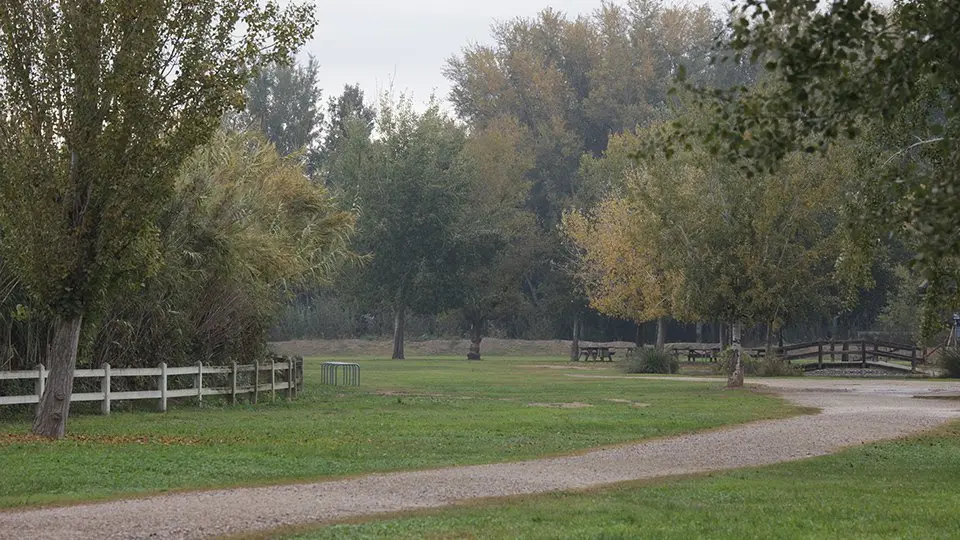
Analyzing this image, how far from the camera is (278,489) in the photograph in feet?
49.6

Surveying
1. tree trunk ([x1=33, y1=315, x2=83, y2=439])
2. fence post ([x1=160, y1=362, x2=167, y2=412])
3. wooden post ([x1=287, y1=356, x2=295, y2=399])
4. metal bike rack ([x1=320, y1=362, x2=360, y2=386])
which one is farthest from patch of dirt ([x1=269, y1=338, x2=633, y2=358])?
tree trunk ([x1=33, y1=315, x2=83, y2=439])

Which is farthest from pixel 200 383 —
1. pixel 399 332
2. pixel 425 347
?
pixel 425 347

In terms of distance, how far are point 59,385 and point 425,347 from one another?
212ft

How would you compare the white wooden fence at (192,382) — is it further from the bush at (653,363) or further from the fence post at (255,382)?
the bush at (653,363)

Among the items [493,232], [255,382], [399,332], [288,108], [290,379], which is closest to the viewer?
[255,382]

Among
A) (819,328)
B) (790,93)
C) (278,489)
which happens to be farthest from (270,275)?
(819,328)

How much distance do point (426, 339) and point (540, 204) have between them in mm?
12077

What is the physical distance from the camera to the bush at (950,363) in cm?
4872

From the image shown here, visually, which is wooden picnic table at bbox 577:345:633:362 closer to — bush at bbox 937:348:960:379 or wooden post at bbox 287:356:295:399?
bush at bbox 937:348:960:379

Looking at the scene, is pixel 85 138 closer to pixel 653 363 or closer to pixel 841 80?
pixel 841 80

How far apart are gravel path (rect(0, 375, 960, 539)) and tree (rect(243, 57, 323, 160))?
8012 cm

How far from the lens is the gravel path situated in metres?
12.2

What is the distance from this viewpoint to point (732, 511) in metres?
13.4

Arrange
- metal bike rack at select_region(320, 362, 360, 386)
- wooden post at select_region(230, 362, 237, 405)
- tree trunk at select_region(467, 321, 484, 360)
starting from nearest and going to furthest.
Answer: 1. wooden post at select_region(230, 362, 237, 405)
2. metal bike rack at select_region(320, 362, 360, 386)
3. tree trunk at select_region(467, 321, 484, 360)
